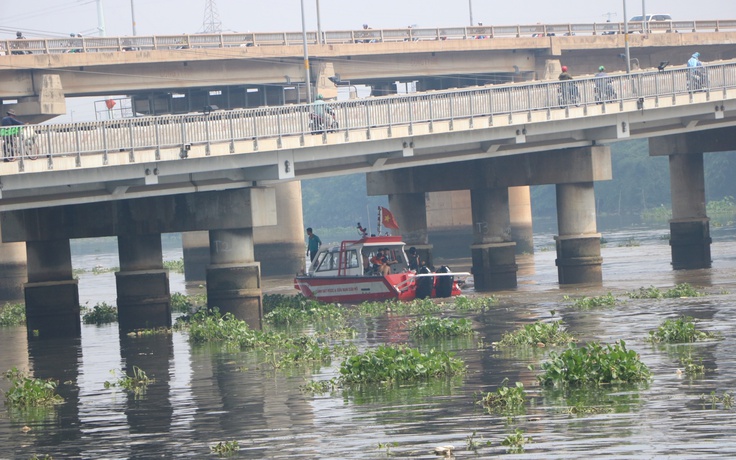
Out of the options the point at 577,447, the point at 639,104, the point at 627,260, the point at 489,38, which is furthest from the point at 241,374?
the point at 489,38

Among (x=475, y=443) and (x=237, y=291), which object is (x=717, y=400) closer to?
(x=475, y=443)

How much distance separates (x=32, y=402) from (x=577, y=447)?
1031cm

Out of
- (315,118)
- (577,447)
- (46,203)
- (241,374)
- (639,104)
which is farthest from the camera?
(639,104)

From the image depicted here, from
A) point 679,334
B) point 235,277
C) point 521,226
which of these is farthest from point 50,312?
point 521,226

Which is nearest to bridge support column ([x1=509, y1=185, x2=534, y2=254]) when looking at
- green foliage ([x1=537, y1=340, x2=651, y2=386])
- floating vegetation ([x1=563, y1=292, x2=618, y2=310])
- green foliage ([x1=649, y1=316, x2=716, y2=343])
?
floating vegetation ([x1=563, y1=292, x2=618, y2=310])

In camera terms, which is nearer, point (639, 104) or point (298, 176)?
point (298, 176)

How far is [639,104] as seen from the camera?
4484 cm

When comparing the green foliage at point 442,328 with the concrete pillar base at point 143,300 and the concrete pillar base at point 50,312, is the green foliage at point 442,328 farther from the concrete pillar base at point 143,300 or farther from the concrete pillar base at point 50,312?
the concrete pillar base at point 50,312

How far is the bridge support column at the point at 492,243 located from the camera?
1905 inches

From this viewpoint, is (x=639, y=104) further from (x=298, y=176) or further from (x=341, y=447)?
(x=341, y=447)

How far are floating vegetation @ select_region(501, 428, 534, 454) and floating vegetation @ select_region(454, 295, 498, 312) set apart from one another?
840 inches

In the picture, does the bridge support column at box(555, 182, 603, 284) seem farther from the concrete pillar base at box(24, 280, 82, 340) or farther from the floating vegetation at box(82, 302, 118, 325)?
the concrete pillar base at box(24, 280, 82, 340)

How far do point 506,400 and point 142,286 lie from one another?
21554 millimetres

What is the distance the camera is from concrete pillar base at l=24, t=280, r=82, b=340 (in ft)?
121
